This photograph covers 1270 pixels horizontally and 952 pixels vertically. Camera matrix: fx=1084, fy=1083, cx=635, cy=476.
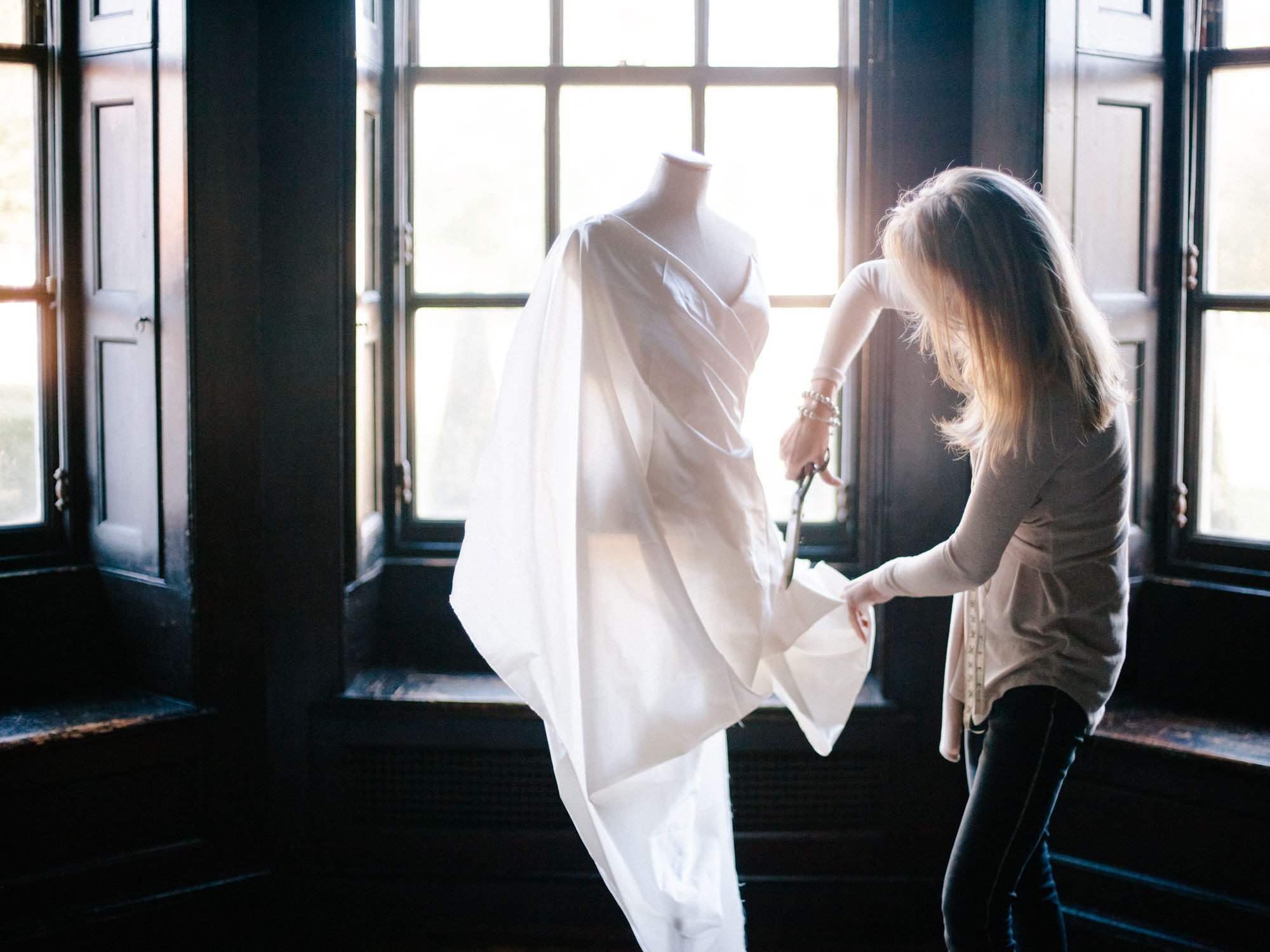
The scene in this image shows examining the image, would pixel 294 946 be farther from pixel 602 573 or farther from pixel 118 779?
pixel 602 573

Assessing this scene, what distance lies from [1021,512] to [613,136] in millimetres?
1440

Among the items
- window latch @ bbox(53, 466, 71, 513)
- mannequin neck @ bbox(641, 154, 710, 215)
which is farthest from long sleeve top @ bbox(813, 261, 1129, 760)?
window latch @ bbox(53, 466, 71, 513)

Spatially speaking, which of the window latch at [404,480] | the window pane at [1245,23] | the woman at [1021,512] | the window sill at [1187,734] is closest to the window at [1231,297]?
the window pane at [1245,23]

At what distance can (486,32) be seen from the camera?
2.48m

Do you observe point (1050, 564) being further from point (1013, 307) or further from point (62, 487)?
point (62, 487)

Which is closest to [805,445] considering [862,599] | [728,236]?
[862,599]

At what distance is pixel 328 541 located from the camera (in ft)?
7.61

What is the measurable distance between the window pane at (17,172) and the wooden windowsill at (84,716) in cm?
93

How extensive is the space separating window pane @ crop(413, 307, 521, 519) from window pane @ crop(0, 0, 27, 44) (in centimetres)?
103

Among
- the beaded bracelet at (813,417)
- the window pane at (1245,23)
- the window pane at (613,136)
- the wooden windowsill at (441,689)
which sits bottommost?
the wooden windowsill at (441,689)

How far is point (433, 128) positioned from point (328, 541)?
984mm

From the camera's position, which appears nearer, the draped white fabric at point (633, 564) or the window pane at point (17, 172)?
the draped white fabric at point (633, 564)

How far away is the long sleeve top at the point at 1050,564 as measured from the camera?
1.43 metres

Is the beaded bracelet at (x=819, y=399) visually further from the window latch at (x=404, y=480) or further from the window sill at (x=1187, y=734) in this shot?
the window latch at (x=404, y=480)
